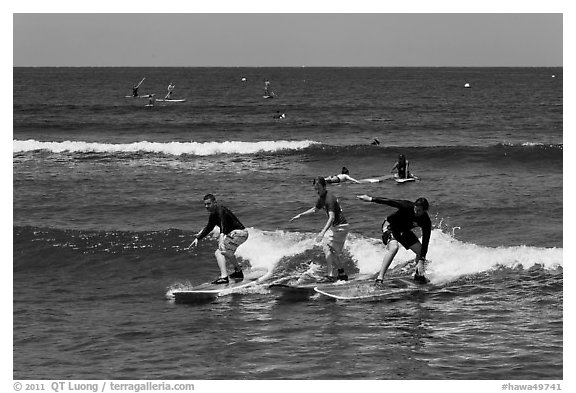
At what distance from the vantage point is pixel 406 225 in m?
13.9

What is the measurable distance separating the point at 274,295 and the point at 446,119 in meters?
40.0

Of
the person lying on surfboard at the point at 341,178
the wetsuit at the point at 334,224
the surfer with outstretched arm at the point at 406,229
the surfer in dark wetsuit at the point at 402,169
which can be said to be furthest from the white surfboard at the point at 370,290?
the person lying on surfboard at the point at 341,178

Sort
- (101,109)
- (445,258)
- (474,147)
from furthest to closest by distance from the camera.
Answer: (101,109) < (474,147) < (445,258)

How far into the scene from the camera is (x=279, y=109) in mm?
63719

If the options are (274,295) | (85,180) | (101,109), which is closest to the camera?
(274,295)

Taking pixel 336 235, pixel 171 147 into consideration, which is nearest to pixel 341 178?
pixel 171 147

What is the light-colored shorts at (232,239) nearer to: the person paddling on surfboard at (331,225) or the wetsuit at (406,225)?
the person paddling on surfboard at (331,225)

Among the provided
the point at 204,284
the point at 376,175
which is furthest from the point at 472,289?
the point at 376,175

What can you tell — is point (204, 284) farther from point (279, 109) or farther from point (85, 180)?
point (279, 109)

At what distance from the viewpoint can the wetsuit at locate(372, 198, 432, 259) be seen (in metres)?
13.7

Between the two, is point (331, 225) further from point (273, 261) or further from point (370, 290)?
point (273, 261)

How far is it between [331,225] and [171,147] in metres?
23.5

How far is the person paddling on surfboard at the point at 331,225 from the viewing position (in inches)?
553

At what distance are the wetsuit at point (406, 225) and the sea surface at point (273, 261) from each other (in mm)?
974
